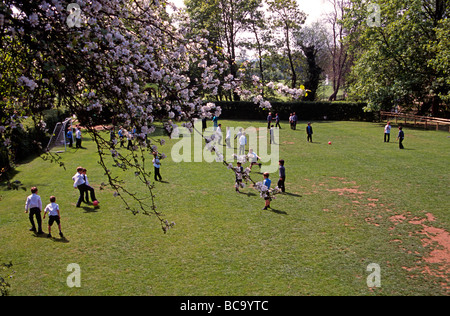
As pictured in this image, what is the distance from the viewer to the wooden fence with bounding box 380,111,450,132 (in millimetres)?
32619

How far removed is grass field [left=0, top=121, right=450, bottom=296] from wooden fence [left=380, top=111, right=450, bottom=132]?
52.7 ft

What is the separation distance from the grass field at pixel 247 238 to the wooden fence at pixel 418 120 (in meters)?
16.1

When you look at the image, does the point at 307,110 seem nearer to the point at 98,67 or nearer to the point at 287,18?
the point at 287,18

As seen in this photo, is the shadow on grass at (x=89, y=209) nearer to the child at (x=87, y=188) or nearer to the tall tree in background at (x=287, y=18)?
the child at (x=87, y=188)

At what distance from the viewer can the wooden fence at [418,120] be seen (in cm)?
3262

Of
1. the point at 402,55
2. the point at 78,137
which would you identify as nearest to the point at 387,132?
the point at 402,55

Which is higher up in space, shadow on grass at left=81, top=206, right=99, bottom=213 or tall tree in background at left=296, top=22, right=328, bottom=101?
tall tree in background at left=296, top=22, right=328, bottom=101

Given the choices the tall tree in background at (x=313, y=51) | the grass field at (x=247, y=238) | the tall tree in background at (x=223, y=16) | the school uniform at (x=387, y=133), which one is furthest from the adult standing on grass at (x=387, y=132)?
the tall tree in background at (x=223, y=16)

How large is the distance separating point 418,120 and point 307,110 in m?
12.2

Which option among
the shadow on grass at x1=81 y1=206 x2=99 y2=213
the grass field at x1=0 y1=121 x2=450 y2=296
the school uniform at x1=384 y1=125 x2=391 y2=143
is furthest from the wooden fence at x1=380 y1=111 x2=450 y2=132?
the shadow on grass at x1=81 y1=206 x2=99 y2=213

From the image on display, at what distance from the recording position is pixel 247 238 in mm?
11438

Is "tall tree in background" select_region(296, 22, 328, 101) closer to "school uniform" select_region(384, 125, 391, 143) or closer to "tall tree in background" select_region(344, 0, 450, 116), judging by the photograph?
"tall tree in background" select_region(344, 0, 450, 116)

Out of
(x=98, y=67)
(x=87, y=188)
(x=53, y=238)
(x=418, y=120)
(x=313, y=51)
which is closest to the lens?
(x=98, y=67)
